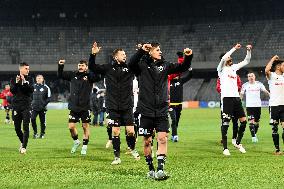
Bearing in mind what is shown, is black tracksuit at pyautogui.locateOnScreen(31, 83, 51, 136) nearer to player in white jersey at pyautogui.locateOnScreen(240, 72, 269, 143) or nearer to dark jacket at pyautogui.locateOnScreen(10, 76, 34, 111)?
dark jacket at pyautogui.locateOnScreen(10, 76, 34, 111)

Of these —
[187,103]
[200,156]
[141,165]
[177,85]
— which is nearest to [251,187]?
[141,165]

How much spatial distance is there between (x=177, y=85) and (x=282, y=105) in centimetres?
614

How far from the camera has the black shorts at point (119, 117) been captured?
12211 millimetres

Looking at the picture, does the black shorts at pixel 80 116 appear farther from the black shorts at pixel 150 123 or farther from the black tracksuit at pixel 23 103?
the black shorts at pixel 150 123

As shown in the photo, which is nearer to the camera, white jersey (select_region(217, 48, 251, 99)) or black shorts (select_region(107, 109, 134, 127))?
black shorts (select_region(107, 109, 134, 127))

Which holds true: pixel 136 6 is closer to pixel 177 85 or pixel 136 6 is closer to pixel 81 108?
pixel 177 85

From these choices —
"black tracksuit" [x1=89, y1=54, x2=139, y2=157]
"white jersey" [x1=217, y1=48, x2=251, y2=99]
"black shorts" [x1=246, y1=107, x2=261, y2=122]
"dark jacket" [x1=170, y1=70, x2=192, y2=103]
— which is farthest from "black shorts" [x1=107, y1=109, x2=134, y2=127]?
"black shorts" [x1=246, y1=107, x2=261, y2=122]

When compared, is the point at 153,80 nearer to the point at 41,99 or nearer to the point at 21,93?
the point at 21,93

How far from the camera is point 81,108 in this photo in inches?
571

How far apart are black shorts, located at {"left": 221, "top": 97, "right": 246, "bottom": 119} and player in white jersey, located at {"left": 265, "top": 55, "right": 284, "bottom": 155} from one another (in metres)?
0.89

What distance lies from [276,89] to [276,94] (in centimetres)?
13

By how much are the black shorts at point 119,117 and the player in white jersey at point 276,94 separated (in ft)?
12.7

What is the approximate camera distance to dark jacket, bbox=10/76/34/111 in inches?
581

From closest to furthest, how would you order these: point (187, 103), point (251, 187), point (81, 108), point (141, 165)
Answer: point (251, 187) < point (141, 165) < point (81, 108) < point (187, 103)
